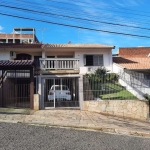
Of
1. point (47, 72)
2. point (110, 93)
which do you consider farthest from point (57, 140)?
point (47, 72)

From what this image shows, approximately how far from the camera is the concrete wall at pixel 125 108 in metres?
13.4

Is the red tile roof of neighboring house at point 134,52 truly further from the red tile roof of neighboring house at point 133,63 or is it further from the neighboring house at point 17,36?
the neighboring house at point 17,36

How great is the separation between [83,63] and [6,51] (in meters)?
8.32

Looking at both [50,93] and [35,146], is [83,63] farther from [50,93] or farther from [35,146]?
[35,146]

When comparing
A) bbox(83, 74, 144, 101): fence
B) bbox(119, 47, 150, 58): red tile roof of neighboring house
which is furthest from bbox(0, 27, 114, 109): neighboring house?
bbox(119, 47, 150, 58): red tile roof of neighboring house

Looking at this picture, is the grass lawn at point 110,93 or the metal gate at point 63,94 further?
the metal gate at point 63,94

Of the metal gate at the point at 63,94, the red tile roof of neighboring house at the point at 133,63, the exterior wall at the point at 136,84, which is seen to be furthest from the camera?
the red tile roof of neighboring house at the point at 133,63

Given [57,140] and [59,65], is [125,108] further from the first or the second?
[57,140]

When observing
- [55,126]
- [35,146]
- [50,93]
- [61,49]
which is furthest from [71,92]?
[61,49]

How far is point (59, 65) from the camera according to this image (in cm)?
1784

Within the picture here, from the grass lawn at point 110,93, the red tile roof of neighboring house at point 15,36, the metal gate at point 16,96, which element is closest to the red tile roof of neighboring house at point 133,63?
the grass lawn at point 110,93

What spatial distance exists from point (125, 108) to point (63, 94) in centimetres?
409

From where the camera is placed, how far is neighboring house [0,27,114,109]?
14.1 metres

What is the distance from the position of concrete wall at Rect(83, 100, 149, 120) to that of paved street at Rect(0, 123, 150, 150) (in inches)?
213
